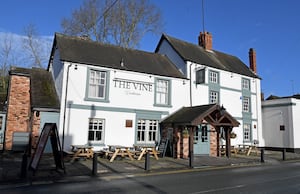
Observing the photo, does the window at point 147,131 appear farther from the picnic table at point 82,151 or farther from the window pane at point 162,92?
the picnic table at point 82,151

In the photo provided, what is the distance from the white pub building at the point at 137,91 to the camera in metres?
15.9

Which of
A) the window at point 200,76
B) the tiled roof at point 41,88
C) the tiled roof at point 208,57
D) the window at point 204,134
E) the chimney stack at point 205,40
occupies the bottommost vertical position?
the window at point 204,134

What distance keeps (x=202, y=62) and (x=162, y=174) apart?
12230 millimetres

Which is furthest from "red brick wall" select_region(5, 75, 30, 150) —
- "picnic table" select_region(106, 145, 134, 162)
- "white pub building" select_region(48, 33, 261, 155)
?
"picnic table" select_region(106, 145, 134, 162)

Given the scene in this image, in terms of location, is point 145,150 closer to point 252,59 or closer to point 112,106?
point 112,106

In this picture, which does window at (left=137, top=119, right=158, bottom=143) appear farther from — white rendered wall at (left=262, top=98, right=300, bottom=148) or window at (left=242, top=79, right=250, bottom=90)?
white rendered wall at (left=262, top=98, right=300, bottom=148)

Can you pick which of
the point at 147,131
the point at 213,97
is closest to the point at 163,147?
the point at 147,131

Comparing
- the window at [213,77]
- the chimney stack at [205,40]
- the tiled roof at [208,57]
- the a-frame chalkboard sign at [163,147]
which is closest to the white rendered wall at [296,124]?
the tiled roof at [208,57]

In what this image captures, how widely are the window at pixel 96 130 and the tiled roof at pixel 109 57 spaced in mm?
3506

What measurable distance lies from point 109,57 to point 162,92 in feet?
14.4

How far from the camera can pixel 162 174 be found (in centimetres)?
1145

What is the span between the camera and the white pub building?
1592cm

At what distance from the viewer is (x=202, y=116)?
51.4ft

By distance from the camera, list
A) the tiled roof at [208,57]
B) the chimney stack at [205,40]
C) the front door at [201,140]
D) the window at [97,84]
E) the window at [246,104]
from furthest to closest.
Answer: the chimney stack at [205,40], the window at [246,104], the tiled roof at [208,57], the front door at [201,140], the window at [97,84]
